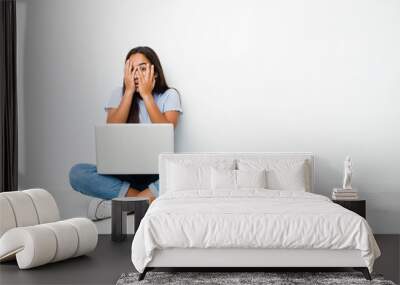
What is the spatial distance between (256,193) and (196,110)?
1681mm

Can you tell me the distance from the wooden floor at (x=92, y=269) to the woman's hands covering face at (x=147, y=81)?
1910 mm

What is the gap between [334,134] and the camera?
23.8ft

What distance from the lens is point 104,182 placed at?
731 cm

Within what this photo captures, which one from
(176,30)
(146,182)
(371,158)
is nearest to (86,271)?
(146,182)

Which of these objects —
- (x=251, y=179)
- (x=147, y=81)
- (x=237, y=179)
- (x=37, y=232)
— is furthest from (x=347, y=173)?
(x=37, y=232)

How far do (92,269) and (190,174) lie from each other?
1679 millimetres

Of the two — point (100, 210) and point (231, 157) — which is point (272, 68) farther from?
point (100, 210)

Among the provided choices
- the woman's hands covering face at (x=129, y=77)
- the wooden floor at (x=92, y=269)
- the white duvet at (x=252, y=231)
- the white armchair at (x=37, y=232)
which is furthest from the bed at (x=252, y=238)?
the woman's hands covering face at (x=129, y=77)

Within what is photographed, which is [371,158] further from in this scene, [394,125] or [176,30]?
[176,30]

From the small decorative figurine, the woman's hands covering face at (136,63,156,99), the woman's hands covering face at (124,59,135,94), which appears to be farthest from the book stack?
the woman's hands covering face at (124,59,135,94)

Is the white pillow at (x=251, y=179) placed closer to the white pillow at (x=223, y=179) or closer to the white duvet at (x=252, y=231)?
the white pillow at (x=223, y=179)

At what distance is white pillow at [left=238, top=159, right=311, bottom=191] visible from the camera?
6508mm

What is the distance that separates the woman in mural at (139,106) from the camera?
7.29m

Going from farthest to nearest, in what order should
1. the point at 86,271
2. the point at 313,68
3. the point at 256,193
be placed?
the point at 313,68
the point at 256,193
the point at 86,271
